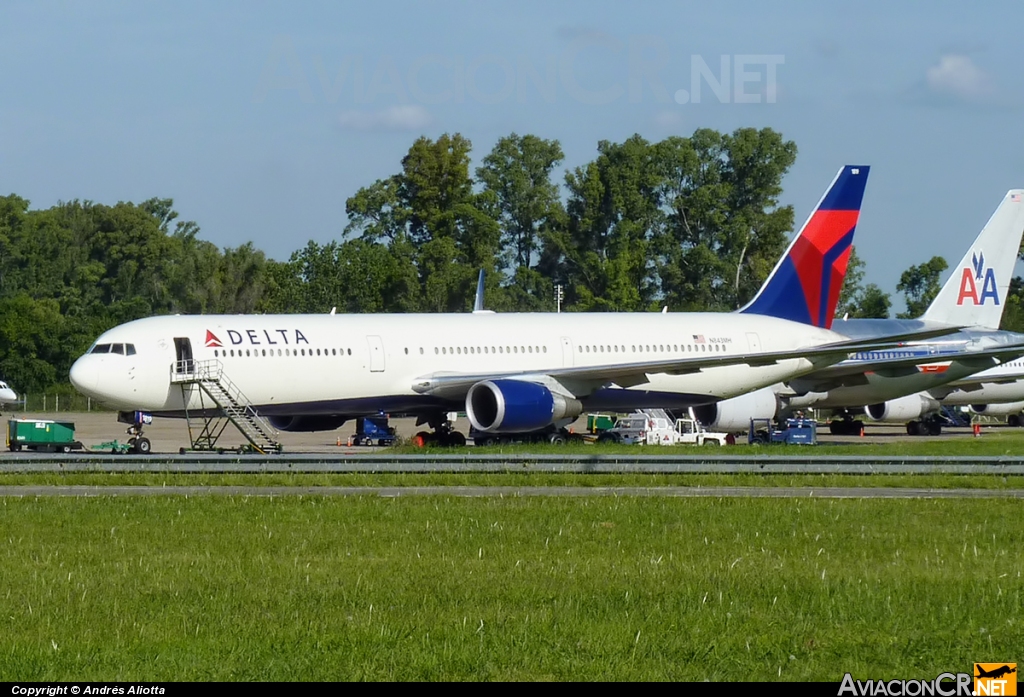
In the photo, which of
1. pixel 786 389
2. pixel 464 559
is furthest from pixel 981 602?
pixel 786 389

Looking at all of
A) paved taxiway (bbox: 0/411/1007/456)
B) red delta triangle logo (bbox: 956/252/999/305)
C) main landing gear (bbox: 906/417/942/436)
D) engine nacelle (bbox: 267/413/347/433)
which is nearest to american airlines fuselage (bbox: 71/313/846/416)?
engine nacelle (bbox: 267/413/347/433)

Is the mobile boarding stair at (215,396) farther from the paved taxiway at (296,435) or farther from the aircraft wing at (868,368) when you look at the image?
the aircraft wing at (868,368)

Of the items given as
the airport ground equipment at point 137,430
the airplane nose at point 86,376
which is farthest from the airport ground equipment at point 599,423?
the airplane nose at point 86,376

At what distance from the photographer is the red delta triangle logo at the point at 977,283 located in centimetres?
5194

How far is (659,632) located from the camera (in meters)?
9.38

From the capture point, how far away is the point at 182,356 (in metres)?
32.3

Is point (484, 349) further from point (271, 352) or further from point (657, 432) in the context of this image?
point (657, 432)

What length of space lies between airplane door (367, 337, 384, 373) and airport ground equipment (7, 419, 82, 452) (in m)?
8.52

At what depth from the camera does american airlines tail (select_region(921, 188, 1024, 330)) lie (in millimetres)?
51938

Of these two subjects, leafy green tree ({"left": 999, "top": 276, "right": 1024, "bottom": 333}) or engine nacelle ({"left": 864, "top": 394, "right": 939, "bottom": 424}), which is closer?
engine nacelle ({"left": 864, "top": 394, "right": 939, "bottom": 424})

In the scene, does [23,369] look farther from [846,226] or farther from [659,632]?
[659,632]

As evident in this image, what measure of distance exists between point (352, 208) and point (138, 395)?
69960mm

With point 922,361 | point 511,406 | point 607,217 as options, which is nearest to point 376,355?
point 511,406

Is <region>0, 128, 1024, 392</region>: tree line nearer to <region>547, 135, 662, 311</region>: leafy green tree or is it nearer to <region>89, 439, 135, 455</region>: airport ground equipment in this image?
<region>547, 135, 662, 311</region>: leafy green tree
